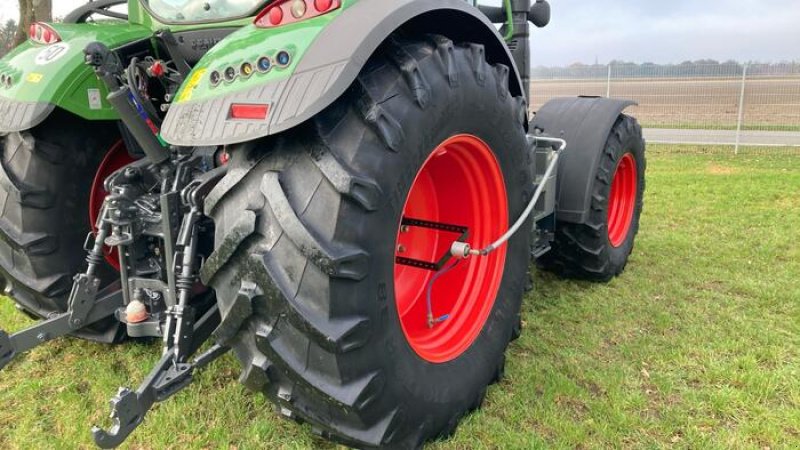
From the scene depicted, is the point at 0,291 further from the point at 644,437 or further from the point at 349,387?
the point at 644,437

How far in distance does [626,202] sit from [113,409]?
408 centimetres

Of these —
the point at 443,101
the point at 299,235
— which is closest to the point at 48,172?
the point at 299,235

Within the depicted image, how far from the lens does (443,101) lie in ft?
7.00

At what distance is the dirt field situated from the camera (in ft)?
43.8

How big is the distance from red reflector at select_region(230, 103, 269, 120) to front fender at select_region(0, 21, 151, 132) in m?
1.17

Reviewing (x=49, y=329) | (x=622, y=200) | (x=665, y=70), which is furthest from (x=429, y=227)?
(x=665, y=70)

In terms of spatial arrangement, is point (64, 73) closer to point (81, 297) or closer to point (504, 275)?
point (81, 297)

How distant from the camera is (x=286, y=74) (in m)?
1.78

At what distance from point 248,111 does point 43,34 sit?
167 centimetres

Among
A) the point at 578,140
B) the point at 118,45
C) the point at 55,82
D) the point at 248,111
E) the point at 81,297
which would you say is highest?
the point at 118,45

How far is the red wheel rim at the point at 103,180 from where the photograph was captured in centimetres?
293

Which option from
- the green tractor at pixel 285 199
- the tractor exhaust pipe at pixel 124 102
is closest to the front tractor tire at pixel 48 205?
the green tractor at pixel 285 199

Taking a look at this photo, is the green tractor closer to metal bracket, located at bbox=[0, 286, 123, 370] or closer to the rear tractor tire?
metal bracket, located at bbox=[0, 286, 123, 370]

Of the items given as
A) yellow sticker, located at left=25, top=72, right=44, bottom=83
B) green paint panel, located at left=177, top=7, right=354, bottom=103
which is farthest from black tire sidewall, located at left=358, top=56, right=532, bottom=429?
yellow sticker, located at left=25, top=72, right=44, bottom=83
